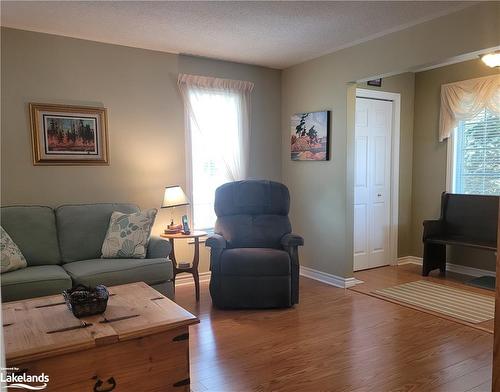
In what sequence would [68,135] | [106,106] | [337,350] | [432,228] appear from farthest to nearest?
1. [432,228]
2. [106,106]
3. [68,135]
4. [337,350]

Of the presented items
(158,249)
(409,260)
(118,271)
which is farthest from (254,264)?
(409,260)

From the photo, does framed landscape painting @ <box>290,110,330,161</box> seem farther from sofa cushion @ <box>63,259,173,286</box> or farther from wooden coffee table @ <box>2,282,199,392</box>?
wooden coffee table @ <box>2,282,199,392</box>

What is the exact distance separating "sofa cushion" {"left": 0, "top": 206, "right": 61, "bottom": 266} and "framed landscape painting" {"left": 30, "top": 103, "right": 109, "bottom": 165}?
470 mm

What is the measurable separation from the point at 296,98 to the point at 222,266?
2224 mm

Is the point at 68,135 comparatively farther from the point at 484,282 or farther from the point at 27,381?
the point at 484,282

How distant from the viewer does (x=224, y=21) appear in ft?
10.3

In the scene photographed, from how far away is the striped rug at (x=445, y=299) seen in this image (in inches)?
130

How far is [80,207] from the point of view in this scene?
3541 mm

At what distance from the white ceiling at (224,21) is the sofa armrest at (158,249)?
1.80 metres

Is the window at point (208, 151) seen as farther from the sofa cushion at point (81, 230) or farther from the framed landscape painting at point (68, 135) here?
the sofa cushion at point (81, 230)

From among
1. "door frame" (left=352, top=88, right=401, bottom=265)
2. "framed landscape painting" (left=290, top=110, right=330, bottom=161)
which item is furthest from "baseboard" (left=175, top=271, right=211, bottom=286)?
"door frame" (left=352, top=88, right=401, bottom=265)

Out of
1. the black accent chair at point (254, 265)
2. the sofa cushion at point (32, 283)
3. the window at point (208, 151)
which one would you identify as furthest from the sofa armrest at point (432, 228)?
the sofa cushion at point (32, 283)

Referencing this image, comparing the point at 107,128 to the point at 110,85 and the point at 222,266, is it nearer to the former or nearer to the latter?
the point at 110,85

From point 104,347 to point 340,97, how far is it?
3.21 metres
